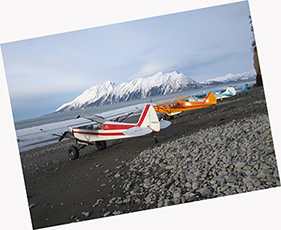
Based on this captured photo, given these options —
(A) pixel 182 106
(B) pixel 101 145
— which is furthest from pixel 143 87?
(B) pixel 101 145

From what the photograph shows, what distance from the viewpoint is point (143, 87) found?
43.9 metres

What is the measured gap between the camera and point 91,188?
14.2 ft

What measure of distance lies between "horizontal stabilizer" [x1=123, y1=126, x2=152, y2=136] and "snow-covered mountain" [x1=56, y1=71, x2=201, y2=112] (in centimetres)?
3059

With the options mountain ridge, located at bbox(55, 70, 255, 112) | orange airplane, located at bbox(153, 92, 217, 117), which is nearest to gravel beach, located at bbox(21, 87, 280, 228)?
orange airplane, located at bbox(153, 92, 217, 117)

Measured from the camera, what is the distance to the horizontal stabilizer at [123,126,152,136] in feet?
20.5

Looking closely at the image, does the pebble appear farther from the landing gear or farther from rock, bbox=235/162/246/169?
the landing gear

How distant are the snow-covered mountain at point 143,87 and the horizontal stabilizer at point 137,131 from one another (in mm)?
30585

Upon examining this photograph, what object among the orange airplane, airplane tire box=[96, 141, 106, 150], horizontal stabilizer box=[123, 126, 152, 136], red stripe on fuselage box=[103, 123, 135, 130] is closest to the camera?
horizontal stabilizer box=[123, 126, 152, 136]

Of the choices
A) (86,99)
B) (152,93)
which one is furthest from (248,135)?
(152,93)

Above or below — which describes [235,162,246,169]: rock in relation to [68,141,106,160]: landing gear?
below

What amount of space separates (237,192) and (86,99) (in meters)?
32.8

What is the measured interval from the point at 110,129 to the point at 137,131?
1338mm

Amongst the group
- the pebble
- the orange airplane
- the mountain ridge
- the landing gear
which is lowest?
the pebble

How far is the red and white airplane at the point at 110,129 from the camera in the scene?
6.53 m
